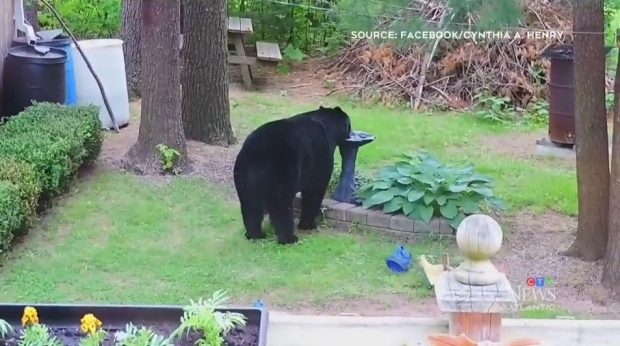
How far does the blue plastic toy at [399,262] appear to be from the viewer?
16.9 ft

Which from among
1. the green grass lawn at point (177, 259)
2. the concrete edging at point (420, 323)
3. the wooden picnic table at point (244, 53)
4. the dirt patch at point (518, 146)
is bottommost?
the dirt patch at point (518, 146)

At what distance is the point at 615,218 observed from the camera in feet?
15.5

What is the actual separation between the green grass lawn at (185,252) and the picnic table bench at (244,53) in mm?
4016

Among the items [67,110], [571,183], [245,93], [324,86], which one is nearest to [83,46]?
[67,110]

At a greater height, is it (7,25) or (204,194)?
(7,25)

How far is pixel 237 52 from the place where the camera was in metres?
11.4

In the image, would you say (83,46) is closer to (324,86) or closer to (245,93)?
(245,93)

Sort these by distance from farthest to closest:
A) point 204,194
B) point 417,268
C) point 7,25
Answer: point 7,25 < point 204,194 < point 417,268

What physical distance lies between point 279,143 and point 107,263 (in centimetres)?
126

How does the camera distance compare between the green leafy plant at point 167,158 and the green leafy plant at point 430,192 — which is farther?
the green leafy plant at point 167,158

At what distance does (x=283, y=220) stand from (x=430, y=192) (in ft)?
3.44

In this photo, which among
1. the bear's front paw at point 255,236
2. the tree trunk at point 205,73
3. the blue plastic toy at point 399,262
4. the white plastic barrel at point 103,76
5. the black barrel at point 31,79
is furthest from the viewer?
the white plastic barrel at point 103,76

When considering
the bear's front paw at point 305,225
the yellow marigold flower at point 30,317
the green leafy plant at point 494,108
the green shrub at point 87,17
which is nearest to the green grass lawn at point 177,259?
the bear's front paw at point 305,225

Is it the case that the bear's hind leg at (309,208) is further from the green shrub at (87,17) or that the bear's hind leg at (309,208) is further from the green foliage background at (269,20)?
the green shrub at (87,17)
